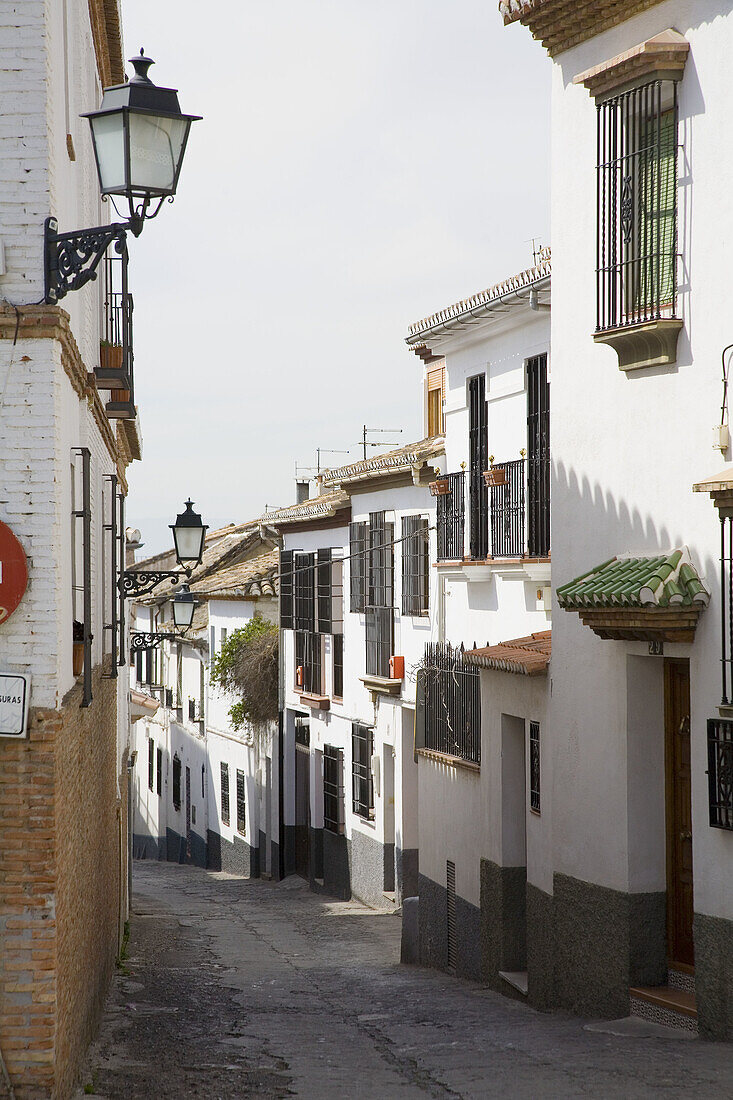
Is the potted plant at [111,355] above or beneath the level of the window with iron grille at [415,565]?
above

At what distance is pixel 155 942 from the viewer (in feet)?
60.0

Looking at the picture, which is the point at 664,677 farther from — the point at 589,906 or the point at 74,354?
the point at 74,354

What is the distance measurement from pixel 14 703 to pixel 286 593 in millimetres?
20470

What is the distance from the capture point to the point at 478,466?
1625cm

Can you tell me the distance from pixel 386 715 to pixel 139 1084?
13.5 meters

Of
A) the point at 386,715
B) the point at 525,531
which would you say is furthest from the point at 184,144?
the point at 386,715

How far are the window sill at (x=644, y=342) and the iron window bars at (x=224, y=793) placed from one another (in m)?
23.8

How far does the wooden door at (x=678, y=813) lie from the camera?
381 inches

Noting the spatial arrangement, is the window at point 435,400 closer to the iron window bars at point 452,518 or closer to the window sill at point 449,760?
the iron window bars at point 452,518

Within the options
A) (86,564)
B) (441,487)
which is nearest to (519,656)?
(86,564)

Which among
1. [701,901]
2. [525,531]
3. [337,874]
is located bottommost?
[337,874]

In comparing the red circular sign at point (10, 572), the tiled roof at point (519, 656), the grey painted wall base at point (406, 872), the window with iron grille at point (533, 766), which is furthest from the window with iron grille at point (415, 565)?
the red circular sign at point (10, 572)

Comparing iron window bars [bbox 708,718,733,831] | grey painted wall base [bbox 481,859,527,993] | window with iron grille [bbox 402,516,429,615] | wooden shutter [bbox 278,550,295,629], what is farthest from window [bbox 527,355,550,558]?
wooden shutter [bbox 278,550,295,629]

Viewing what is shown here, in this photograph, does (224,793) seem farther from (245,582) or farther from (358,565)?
(358,565)
